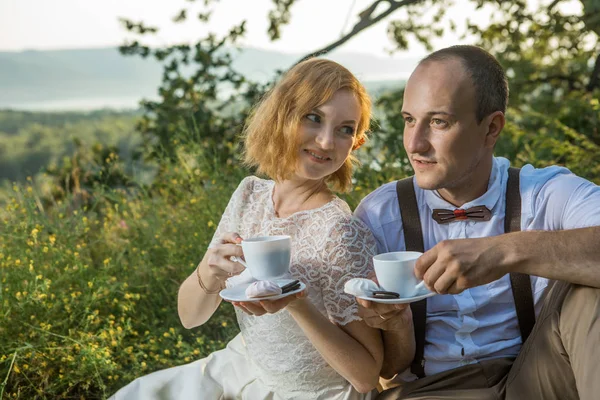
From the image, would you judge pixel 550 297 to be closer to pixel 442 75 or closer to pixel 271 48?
pixel 442 75

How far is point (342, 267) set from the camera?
2.52 metres

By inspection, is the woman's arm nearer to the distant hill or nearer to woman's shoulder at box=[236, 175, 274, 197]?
woman's shoulder at box=[236, 175, 274, 197]

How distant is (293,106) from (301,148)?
0.15 meters

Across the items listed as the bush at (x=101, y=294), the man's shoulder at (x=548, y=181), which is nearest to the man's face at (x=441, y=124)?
the man's shoulder at (x=548, y=181)

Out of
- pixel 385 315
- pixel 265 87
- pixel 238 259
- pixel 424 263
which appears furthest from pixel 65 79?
pixel 424 263

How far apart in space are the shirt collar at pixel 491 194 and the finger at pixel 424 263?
1.89ft

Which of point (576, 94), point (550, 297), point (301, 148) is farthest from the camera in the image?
point (576, 94)

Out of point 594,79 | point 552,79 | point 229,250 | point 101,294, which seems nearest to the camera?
point 229,250

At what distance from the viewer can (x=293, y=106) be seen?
2658 mm

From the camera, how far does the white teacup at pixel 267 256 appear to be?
224 cm

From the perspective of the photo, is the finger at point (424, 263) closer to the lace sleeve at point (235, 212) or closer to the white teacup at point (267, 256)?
the white teacup at point (267, 256)

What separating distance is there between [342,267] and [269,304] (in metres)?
0.38

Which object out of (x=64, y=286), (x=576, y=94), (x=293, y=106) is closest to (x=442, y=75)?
(x=293, y=106)

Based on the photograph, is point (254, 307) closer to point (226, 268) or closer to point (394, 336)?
point (226, 268)
